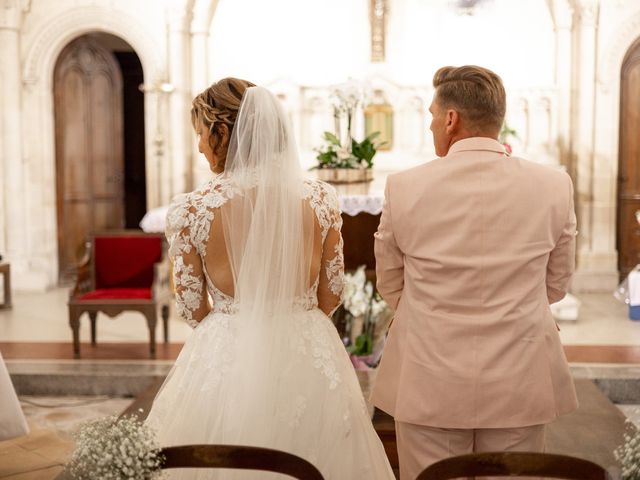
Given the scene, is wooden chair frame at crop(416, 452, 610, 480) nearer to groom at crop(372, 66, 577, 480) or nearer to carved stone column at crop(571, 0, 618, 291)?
groom at crop(372, 66, 577, 480)

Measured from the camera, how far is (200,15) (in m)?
10.2

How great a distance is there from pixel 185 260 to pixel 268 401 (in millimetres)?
498

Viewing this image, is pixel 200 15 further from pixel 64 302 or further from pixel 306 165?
pixel 64 302

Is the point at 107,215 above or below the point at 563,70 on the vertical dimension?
below

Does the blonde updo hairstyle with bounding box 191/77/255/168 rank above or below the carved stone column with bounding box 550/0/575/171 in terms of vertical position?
below

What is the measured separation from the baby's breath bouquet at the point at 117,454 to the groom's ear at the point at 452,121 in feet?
3.46

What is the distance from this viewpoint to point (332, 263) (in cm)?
276

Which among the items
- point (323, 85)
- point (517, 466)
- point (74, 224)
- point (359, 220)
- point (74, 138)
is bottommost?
point (74, 224)

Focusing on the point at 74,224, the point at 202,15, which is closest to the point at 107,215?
the point at 74,224

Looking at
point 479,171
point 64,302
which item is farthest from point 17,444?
point 64,302

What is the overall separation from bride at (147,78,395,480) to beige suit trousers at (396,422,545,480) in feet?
1.36

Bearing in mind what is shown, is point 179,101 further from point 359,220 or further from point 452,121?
point 452,121

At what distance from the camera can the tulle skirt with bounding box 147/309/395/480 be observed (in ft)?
8.45

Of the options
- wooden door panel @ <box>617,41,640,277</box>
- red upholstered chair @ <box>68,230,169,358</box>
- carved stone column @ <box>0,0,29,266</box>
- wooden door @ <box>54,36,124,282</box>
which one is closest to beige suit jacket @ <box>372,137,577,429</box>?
red upholstered chair @ <box>68,230,169,358</box>
